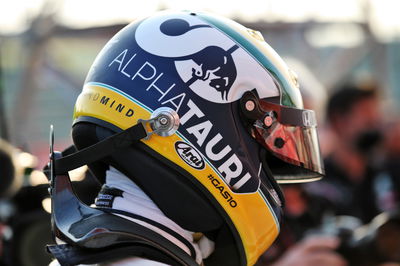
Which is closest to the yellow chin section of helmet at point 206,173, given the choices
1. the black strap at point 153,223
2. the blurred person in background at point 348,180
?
the black strap at point 153,223

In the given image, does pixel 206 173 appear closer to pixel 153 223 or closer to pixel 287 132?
pixel 153 223

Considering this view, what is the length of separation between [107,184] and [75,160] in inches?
4.2

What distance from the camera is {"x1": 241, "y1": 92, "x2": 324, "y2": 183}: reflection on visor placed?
79.5 inches

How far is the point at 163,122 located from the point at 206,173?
0.15 m

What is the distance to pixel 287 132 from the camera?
209 centimetres

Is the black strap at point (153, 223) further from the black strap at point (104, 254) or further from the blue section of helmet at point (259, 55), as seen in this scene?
the blue section of helmet at point (259, 55)

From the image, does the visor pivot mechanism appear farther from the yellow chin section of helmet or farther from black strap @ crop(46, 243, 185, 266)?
black strap @ crop(46, 243, 185, 266)

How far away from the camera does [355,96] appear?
493cm

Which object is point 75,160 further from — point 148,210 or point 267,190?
point 267,190

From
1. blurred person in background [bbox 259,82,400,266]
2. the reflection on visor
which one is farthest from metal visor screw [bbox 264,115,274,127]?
blurred person in background [bbox 259,82,400,266]

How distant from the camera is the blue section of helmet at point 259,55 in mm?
2066

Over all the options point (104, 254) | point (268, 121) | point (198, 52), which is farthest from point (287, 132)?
point (104, 254)

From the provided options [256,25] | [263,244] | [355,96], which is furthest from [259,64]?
[256,25]

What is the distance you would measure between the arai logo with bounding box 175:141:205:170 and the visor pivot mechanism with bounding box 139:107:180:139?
4 centimetres
